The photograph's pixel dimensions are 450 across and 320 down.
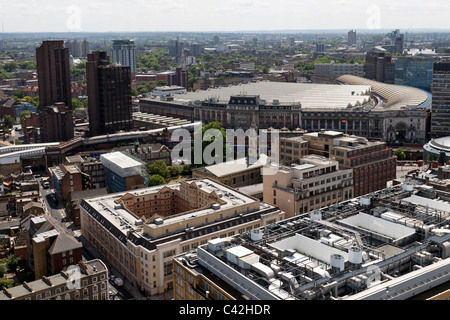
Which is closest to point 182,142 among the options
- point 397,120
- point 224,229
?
point 397,120

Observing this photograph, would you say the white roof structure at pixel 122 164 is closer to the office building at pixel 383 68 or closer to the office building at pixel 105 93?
the office building at pixel 105 93

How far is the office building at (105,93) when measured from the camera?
76.5m

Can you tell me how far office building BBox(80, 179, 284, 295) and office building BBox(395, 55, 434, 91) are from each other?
100706mm

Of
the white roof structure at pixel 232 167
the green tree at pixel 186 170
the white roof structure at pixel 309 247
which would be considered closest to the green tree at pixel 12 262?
the white roof structure at pixel 232 167

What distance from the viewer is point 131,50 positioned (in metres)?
160

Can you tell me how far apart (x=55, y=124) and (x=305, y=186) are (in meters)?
48.6

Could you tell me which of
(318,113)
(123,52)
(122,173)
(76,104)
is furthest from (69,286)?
(123,52)

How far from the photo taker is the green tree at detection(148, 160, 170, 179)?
58656mm

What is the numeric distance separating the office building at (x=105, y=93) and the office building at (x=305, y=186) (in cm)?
4289

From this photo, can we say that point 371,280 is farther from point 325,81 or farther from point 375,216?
point 325,81

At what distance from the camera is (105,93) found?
254ft

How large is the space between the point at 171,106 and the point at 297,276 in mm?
77473

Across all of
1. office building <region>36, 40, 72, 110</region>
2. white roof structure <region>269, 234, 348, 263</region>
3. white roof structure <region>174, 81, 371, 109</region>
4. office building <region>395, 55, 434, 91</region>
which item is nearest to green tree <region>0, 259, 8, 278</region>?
white roof structure <region>269, 234, 348, 263</region>
